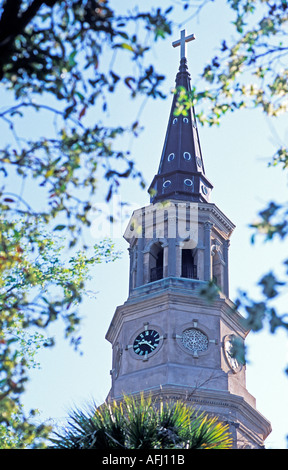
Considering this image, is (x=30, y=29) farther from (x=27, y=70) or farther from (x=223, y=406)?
(x=223, y=406)

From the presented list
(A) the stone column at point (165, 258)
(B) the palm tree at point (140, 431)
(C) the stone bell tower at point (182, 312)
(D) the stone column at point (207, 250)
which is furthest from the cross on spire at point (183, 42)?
(B) the palm tree at point (140, 431)

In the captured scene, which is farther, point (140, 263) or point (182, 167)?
point (182, 167)

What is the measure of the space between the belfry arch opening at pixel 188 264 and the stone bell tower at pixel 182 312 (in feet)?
0.16

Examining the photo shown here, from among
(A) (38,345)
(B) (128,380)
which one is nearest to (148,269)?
(B) (128,380)

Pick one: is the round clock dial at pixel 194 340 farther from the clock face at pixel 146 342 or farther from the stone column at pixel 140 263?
the stone column at pixel 140 263

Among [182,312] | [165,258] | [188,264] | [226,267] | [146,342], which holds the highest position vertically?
[226,267]

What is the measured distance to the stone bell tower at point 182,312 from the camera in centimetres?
3925

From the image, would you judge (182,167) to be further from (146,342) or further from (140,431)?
(140,431)

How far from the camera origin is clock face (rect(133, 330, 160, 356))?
4112cm

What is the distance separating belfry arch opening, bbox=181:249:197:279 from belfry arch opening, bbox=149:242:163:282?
1055 mm

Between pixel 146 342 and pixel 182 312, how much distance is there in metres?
2.09

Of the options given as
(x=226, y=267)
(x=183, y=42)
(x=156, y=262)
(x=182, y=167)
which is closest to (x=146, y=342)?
(x=156, y=262)

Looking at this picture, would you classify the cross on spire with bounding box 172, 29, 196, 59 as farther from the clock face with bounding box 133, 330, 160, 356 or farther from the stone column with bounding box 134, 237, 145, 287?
the clock face with bounding box 133, 330, 160, 356

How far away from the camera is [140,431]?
1802 centimetres
